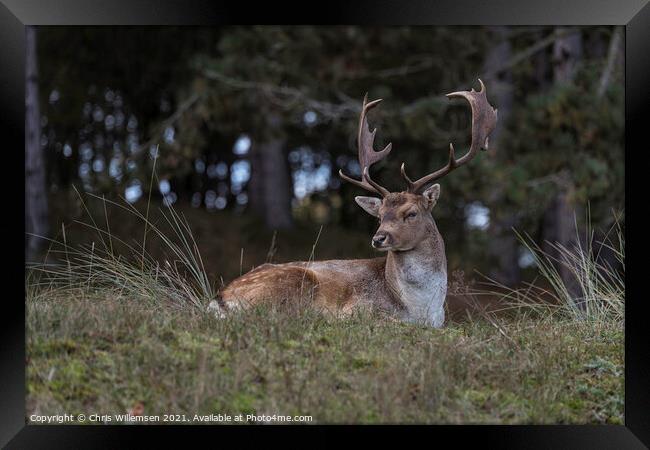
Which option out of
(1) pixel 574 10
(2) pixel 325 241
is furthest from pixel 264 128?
(1) pixel 574 10

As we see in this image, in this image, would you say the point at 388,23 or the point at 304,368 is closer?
the point at 388,23

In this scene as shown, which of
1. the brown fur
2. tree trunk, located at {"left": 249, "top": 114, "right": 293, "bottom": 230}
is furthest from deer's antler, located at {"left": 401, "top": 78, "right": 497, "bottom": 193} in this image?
tree trunk, located at {"left": 249, "top": 114, "right": 293, "bottom": 230}

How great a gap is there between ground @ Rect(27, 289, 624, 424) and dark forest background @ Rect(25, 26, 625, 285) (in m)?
5.44

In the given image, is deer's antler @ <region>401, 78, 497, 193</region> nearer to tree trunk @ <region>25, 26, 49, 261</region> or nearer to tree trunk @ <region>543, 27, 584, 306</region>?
tree trunk @ <region>543, 27, 584, 306</region>

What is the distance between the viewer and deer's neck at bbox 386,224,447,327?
730 centimetres

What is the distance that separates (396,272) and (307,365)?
230cm

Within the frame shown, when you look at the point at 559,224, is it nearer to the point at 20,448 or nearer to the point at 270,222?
the point at 270,222

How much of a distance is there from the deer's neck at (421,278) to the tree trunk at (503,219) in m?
7.32

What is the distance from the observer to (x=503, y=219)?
1492 centimetres

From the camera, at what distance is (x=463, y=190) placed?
13211 mm

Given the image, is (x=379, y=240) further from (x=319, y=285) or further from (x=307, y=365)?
(x=307, y=365)

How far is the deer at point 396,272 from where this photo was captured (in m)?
7.17

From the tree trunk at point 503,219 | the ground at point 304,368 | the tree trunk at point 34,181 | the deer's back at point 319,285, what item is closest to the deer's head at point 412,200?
the deer's back at point 319,285

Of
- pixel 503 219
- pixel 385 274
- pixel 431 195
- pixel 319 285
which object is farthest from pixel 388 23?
pixel 503 219
